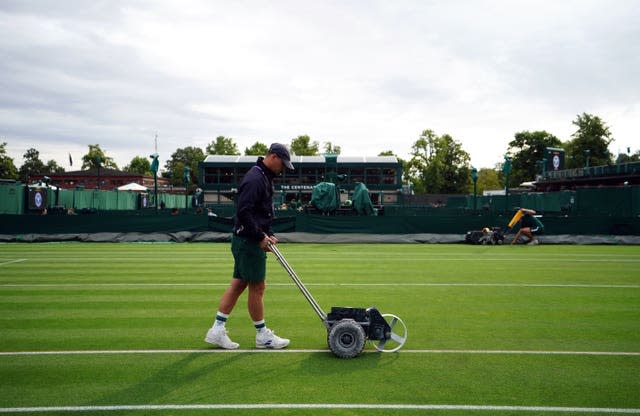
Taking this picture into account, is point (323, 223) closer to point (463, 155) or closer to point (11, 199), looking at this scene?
point (11, 199)

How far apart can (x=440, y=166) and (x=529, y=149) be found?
80.5ft

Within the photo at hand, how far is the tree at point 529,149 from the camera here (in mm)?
94188

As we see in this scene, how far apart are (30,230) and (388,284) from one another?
18.3 m

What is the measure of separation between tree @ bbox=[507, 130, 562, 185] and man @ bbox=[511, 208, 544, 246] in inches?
3098

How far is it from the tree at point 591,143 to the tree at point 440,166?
1719cm

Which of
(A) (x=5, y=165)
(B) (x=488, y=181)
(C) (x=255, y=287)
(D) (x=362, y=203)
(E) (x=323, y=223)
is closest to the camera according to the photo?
(C) (x=255, y=287)

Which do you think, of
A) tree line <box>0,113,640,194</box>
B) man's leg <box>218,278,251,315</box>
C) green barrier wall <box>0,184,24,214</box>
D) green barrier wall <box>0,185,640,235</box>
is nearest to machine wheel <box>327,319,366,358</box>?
man's leg <box>218,278,251,315</box>

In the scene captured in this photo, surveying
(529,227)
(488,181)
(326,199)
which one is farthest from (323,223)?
(488,181)

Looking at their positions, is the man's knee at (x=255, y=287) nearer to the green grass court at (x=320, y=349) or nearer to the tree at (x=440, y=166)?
the green grass court at (x=320, y=349)

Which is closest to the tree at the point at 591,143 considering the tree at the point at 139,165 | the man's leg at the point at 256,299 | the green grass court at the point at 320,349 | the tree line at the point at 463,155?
the tree line at the point at 463,155

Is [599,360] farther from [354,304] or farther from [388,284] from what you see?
[388,284]

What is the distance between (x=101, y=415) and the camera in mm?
3707

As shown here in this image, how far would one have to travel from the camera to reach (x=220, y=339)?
5457mm

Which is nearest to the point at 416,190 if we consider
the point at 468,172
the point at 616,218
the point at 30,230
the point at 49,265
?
the point at 468,172
